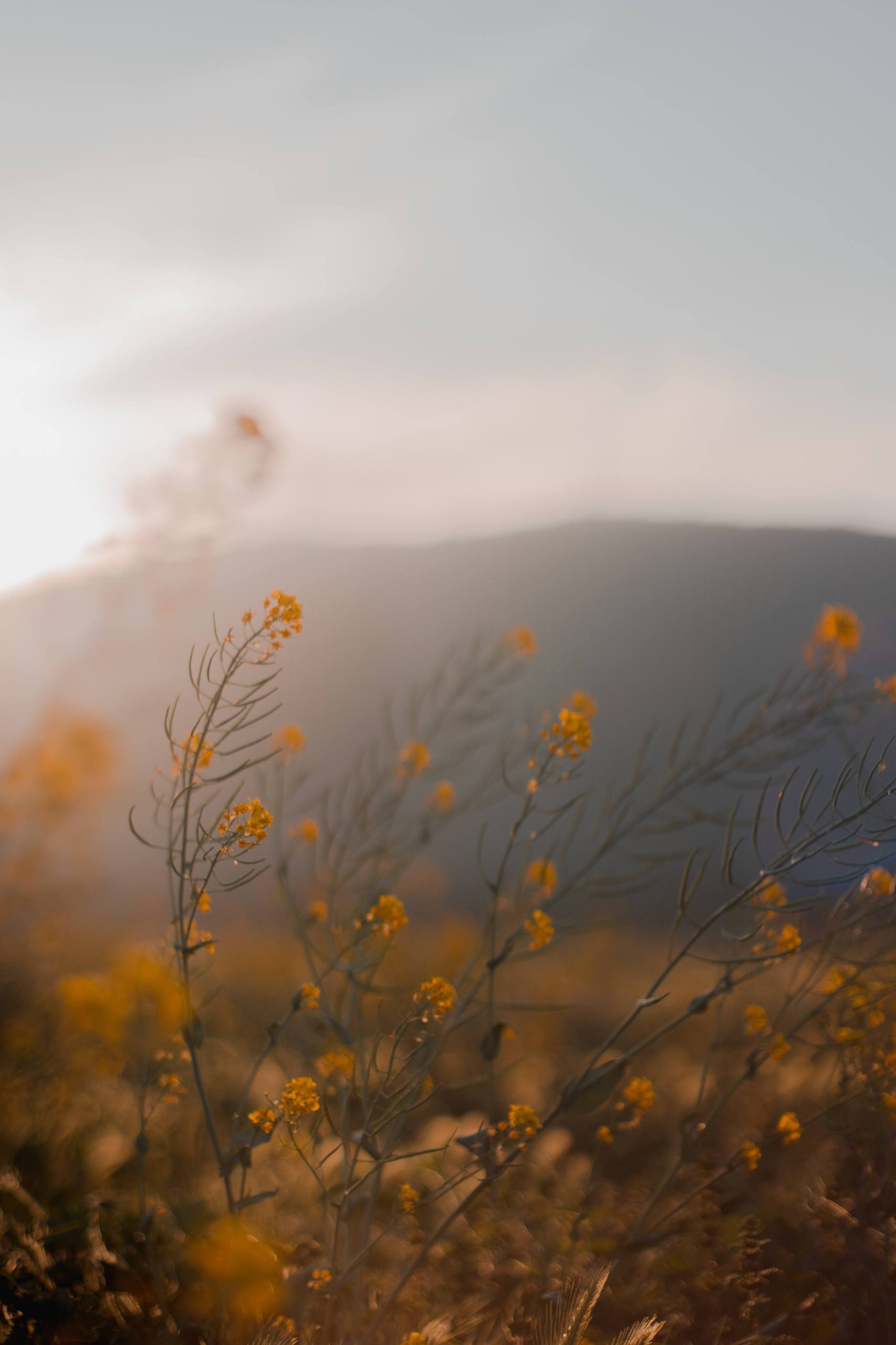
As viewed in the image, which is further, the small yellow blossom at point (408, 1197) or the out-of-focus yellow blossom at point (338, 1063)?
the out-of-focus yellow blossom at point (338, 1063)

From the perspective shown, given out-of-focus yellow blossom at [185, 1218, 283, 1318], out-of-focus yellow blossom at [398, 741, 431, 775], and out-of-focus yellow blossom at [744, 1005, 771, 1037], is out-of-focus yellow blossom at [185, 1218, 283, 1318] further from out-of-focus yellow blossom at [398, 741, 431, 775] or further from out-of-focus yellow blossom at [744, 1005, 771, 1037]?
out-of-focus yellow blossom at [744, 1005, 771, 1037]

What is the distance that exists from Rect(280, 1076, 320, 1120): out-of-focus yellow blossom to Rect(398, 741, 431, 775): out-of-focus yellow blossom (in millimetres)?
789

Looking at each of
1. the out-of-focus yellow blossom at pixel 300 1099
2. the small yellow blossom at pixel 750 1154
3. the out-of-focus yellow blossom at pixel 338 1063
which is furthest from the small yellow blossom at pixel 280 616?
the small yellow blossom at pixel 750 1154

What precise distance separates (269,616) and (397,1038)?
0.71 metres

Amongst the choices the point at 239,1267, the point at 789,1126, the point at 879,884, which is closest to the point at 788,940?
the point at 879,884

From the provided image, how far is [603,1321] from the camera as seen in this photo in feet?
6.77

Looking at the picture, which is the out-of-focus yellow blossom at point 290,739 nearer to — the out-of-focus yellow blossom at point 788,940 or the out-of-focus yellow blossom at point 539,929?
the out-of-focus yellow blossom at point 539,929

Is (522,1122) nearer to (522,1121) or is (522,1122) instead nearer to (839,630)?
(522,1121)

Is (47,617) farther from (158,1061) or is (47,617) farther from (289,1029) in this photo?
(158,1061)

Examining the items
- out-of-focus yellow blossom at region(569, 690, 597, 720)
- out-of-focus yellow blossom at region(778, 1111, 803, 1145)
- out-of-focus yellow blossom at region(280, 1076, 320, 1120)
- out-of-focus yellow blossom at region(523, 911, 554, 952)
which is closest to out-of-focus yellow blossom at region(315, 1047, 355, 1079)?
out-of-focus yellow blossom at region(280, 1076, 320, 1120)

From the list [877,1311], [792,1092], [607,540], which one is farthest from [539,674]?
[877,1311]

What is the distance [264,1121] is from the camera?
56.8 inches

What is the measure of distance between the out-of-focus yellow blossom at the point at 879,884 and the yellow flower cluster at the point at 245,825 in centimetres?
122

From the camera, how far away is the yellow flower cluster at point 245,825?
4.51 feet
